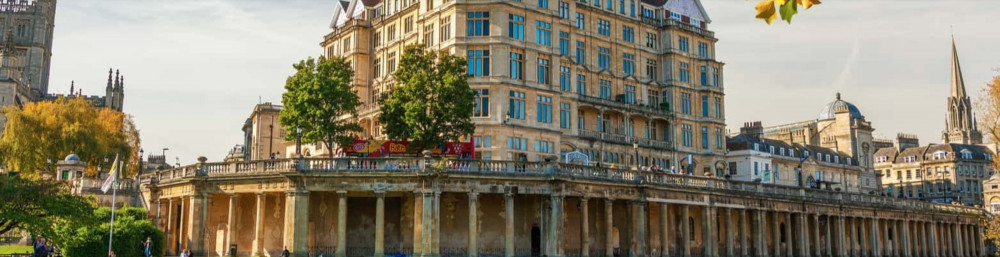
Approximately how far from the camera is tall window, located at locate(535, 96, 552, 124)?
72500mm

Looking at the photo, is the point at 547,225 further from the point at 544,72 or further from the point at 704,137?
the point at 704,137

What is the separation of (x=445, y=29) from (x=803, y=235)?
34311 mm

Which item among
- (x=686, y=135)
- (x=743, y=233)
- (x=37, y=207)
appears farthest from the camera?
(x=686, y=135)

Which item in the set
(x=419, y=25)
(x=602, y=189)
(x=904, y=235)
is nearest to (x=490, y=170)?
(x=602, y=189)

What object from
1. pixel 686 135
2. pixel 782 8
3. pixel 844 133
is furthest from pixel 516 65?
pixel 844 133

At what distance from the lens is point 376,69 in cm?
8331

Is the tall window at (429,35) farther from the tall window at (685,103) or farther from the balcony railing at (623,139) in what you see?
the tall window at (685,103)

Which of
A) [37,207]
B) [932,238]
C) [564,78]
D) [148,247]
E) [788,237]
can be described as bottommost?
[148,247]

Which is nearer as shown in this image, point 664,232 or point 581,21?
point 664,232

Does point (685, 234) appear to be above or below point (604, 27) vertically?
below

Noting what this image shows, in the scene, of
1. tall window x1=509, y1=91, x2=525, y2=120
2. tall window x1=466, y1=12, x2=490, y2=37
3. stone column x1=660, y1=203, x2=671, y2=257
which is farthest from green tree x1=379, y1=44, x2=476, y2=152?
stone column x1=660, y1=203, x2=671, y2=257

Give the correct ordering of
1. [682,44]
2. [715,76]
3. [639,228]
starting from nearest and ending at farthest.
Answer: [639,228]
[682,44]
[715,76]

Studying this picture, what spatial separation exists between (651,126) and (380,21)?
88.6ft

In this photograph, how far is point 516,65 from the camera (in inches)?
2790
